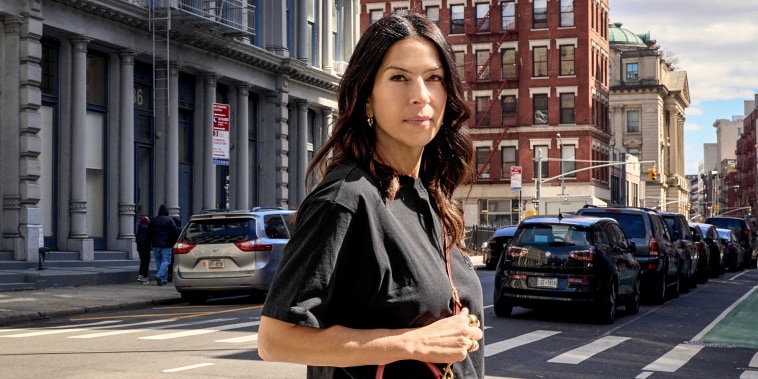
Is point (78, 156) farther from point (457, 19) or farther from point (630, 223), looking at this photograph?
point (457, 19)

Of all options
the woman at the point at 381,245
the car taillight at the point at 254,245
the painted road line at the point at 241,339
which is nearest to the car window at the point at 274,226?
the car taillight at the point at 254,245

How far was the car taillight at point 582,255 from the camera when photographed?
668 inches

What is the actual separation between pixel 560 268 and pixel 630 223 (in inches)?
226

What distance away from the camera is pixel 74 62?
28.0 meters

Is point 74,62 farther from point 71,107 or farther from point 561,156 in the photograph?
point 561,156

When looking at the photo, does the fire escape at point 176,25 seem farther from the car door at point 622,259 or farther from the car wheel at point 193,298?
the car door at point 622,259

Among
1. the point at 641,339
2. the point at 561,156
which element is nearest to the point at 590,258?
the point at 641,339

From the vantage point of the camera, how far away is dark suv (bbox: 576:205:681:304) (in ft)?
70.7

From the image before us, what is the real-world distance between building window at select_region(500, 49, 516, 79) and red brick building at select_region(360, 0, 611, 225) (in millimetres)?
71

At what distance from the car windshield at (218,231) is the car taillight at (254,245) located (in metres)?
0.10

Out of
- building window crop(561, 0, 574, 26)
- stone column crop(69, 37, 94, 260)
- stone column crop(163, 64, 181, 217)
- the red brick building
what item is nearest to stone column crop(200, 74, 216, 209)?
stone column crop(163, 64, 181, 217)

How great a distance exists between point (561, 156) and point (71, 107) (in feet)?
166

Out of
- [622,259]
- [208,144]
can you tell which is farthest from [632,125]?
[622,259]

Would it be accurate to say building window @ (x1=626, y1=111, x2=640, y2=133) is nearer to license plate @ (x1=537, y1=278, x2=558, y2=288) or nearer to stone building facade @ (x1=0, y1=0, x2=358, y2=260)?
stone building facade @ (x1=0, y1=0, x2=358, y2=260)
